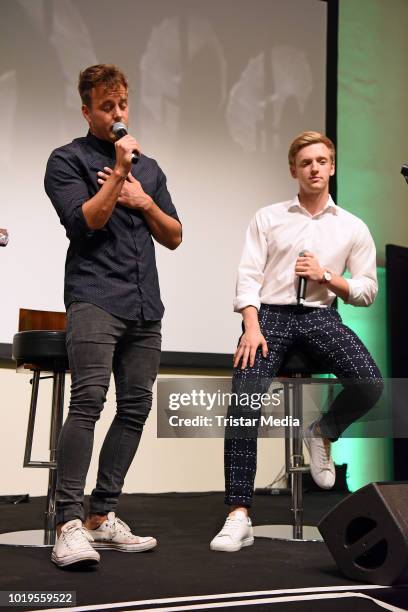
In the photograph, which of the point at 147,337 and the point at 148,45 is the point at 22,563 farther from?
the point at 148,45

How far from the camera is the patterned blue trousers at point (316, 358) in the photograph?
7.76ft

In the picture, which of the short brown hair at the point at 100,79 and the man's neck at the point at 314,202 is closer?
the short brown hair at the point at 100,79

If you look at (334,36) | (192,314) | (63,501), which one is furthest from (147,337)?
(334,36)

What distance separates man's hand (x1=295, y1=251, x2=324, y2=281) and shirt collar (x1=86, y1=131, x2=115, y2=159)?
679 millimetres

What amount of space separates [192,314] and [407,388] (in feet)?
3.88

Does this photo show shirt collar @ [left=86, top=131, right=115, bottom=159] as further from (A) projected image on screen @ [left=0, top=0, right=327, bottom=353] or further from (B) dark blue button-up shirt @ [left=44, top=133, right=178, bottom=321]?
(A) projected image on screen @ [left=0, top=0, right=327, bottom=353]

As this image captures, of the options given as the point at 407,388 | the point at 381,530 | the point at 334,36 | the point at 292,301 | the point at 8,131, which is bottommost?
the point at 381,530

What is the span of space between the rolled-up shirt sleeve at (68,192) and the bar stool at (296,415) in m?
0.83

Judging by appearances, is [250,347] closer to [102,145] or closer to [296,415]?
[296,415]

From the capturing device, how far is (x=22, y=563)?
6.27 ft

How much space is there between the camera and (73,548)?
1802 mm

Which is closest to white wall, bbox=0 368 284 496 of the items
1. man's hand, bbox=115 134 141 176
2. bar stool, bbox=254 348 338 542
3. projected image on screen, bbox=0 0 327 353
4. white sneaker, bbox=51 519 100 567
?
projected image on screen, bbox=0 0 327 353

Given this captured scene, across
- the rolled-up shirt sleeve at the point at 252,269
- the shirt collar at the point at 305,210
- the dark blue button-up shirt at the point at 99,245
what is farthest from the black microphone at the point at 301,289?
the dark blue button-up shirt at the point at 99,245

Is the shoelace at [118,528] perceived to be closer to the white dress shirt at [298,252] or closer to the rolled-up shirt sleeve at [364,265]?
the white dress shirt at [298,252]
